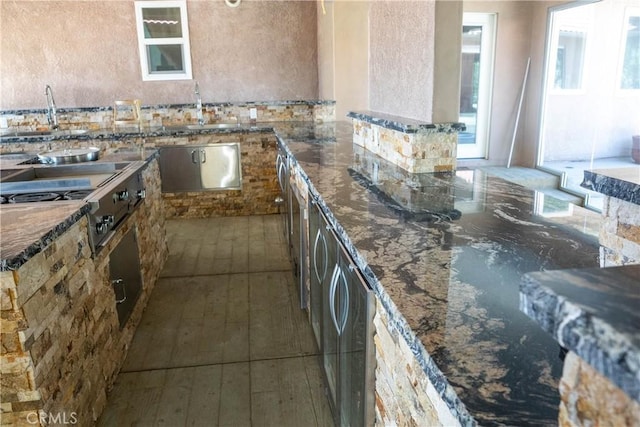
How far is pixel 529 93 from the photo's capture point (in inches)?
237

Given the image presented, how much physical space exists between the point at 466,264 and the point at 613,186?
0.37 m

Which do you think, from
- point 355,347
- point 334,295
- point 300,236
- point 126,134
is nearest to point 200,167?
point 126,134

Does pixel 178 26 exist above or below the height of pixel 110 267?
above

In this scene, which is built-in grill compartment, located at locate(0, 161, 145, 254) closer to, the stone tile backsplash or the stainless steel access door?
the stainless steel access door

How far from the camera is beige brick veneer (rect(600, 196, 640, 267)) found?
98cm

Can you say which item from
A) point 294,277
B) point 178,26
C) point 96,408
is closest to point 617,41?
point 294,277

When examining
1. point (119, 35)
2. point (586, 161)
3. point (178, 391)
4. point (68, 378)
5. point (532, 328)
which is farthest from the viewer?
point (586, 161)

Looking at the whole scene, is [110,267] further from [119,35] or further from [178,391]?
[119,35]

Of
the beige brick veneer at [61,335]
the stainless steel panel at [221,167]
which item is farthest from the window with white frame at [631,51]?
the beige brick veneer at [61,335]

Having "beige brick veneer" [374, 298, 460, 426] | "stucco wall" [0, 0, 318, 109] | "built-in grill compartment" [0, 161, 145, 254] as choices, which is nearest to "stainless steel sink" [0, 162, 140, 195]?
"built-in grill compartment" [0, 161, 145, 254]

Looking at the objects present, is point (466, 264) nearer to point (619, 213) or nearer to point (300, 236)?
point (619, 213)

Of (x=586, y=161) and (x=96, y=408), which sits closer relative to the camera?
(x=96, y=408)

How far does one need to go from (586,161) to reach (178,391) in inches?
210

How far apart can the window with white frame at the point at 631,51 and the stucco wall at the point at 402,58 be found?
3.19m
